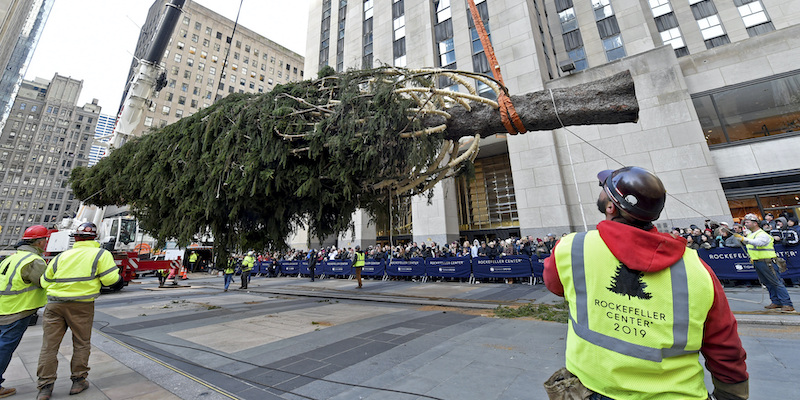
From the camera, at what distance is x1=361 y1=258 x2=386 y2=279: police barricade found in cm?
1624

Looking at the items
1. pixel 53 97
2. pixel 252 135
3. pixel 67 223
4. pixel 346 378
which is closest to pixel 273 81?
pixel 67 223

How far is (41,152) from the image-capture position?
250ft

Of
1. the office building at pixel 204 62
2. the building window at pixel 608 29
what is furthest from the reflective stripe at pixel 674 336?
the office building at pixel 204 62

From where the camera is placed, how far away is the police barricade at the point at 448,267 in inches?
520

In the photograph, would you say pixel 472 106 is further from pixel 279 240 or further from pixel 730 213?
pixel 730 213

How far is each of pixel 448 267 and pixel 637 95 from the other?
13.7 m

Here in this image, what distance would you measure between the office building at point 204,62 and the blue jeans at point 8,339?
45366mm

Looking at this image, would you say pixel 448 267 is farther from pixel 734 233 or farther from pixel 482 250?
pixel 734 233

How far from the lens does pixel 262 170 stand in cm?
523

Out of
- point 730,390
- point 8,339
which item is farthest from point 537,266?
point 8,339

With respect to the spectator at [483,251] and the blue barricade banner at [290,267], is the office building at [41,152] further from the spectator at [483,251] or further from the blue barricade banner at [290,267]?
the spectator at [483,251]

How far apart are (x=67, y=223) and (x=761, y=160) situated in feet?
98.7

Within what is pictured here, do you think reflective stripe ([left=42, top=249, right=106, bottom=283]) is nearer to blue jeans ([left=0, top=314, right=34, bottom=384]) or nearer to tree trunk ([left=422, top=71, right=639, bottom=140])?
blue jeans ([left=0, top=314, right=34, bottom=384])

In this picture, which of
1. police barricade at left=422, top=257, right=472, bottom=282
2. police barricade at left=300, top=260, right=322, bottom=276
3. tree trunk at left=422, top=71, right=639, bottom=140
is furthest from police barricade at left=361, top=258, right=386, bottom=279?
tree trunk at left=422, top=71, right=639, bottom=140
